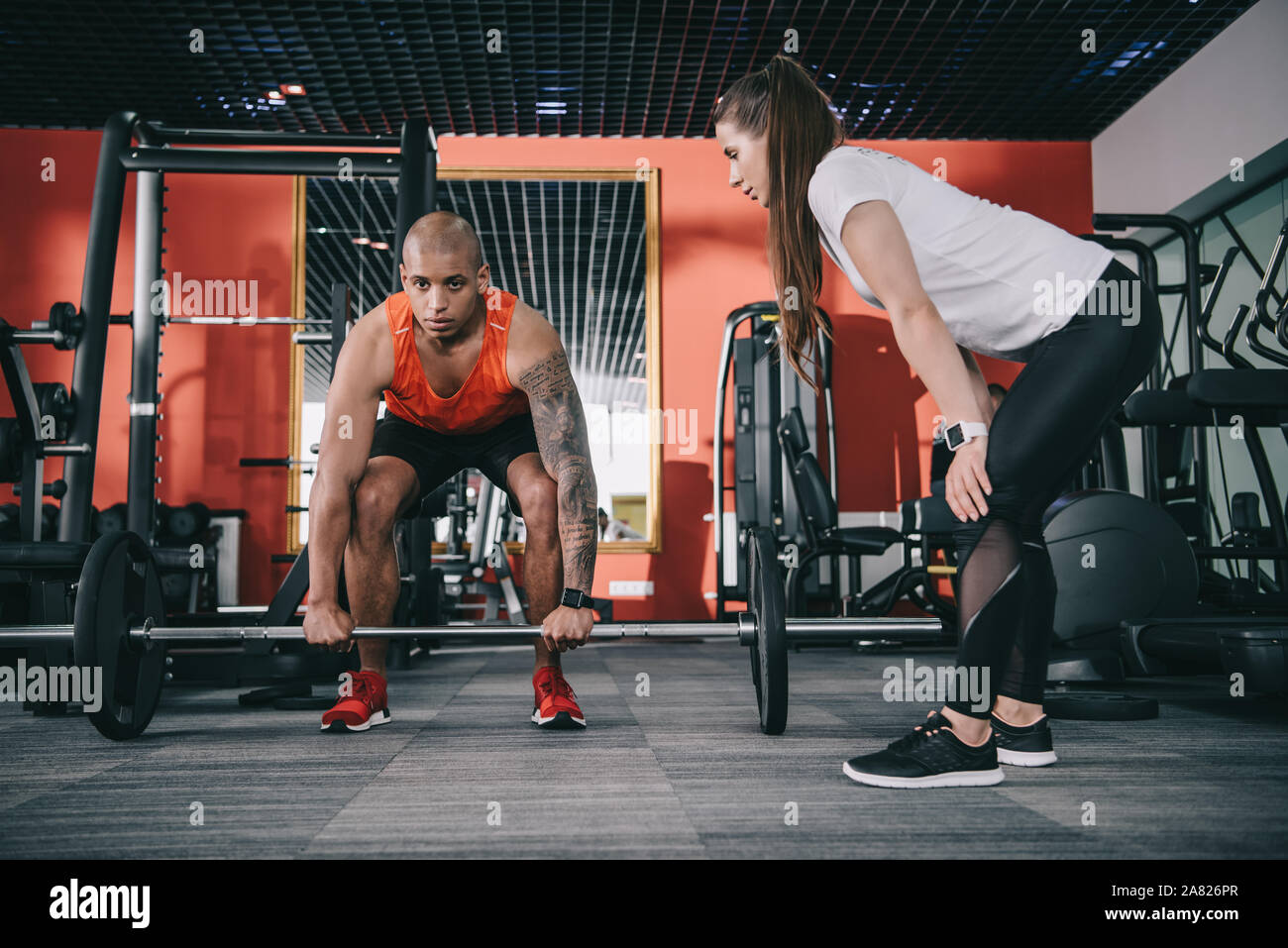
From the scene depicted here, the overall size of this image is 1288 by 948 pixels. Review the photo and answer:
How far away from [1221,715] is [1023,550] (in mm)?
1058

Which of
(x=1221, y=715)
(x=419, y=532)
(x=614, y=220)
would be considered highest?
(x=614, y=220)

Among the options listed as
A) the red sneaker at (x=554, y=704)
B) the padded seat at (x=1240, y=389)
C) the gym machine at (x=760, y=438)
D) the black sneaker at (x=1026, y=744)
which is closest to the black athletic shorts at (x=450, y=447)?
the red sneaker at (x=554, y=704)

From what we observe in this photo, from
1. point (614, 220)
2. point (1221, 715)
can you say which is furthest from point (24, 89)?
point (1221, 715)

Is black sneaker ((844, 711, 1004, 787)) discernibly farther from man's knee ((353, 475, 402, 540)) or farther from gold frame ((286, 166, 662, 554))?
gold frame ((286, 166, 662, 554))

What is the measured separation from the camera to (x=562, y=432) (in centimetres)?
184

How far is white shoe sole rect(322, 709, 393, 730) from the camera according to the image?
1.88 meters

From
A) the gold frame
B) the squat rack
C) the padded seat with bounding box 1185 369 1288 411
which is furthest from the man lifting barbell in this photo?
the gold frame

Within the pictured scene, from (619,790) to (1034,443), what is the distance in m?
0.78

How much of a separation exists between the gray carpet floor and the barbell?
95 mm

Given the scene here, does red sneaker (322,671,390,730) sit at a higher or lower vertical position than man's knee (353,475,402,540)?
lower

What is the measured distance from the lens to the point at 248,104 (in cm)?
474

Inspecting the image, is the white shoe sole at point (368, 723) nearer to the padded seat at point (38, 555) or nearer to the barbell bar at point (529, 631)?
the barbell bar at point (529, 631)

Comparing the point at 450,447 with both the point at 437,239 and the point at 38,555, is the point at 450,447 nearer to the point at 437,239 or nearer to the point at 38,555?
the point at 437,239
